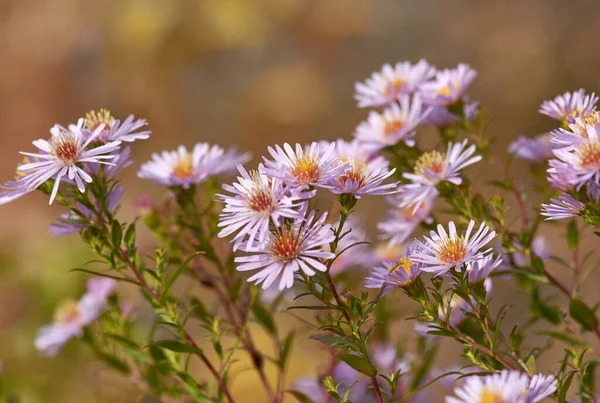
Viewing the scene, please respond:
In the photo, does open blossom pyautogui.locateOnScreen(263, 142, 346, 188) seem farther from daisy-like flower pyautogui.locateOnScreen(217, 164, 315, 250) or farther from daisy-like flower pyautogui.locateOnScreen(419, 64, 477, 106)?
daisy-like flower pyautogui.locateOnScreen(419, 64, 477, 106)

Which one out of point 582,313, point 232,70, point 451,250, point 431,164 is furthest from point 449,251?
point 232,70

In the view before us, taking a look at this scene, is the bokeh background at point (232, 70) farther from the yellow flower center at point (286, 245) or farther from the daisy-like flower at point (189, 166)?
the yellow flower center at point (286, 245)

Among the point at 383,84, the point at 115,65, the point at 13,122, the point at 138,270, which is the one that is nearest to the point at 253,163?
the point at 115,65

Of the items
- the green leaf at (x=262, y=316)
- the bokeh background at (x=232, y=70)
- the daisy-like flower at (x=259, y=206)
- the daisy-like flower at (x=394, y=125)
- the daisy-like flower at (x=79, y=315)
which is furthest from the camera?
the bokeh background at (x=232, y=70)

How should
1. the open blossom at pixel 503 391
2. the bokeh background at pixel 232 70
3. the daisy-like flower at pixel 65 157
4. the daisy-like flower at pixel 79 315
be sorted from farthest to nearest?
the bokeh background at pixel 232 70 → the daisy-like flower at pixel 79 315 → the daisy-like flower at pixel 65 157 → the open blossom at pixel 503 391

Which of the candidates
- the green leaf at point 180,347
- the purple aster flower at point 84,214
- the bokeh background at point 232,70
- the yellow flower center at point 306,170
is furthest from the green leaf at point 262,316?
the bokeh background at point 232,70

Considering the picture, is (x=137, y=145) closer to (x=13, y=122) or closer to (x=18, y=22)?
(x=13, y=122)

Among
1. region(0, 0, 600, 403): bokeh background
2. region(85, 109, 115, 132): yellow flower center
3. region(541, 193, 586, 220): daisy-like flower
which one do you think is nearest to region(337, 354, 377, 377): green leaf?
region(541, 193, 586, 220): daisy-like flower

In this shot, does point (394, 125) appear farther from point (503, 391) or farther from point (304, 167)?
point (503, 391)
